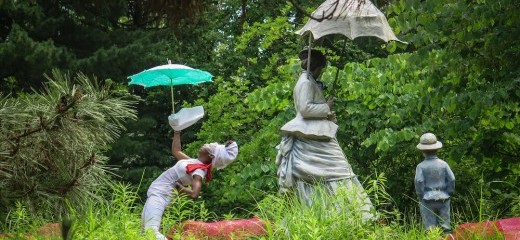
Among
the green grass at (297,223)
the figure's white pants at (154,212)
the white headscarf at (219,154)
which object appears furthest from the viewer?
the white headscarf at (219,154)

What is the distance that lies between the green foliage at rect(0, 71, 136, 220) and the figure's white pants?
0.69 m

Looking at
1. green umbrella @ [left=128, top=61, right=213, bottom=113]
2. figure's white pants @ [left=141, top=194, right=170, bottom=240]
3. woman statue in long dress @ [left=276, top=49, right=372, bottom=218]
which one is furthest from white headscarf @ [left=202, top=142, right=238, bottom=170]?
green umbrella @ [left=128, top=61, right=213, bottom=113]

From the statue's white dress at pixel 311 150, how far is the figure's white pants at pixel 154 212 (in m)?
1.21

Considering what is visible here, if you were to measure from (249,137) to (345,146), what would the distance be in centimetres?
286

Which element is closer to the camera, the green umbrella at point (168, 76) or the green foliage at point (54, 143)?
the green foliage at point (54, 143)

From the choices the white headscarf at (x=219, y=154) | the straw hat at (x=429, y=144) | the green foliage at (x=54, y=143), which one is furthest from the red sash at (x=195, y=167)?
the straw hat at (x=429, y=144)

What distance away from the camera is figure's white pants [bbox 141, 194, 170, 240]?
6.78 metres

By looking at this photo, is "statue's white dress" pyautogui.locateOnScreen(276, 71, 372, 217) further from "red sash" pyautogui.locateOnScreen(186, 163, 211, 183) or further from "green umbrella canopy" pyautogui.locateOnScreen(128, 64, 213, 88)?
"green umbrella canopy" pyautogui.locateOnScreen(128, 64, 213, 88)

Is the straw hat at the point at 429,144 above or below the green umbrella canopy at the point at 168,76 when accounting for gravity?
above

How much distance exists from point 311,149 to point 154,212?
1.59 meters

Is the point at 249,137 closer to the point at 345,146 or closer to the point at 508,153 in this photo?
the point at 345,146

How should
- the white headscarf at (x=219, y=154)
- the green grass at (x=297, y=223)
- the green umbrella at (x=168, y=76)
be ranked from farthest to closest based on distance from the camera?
the green umbrella at (x=168, y=76), the white headscarf at (x=219, y=154), the green grass at (x=297, y=223)

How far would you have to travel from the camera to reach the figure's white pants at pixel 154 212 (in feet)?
22.2

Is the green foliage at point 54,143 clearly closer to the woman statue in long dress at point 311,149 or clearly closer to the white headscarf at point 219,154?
the white headscarf at point 219,154
